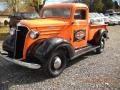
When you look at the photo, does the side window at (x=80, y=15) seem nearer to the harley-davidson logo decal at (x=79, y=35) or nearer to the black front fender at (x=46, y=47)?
the harley-davidson logo decal at (x=79, y=35)

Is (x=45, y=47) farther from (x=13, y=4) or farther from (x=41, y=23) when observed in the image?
(x=13, y=4)

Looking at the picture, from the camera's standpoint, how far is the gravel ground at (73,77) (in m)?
6.85

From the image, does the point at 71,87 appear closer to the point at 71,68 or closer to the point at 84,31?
the point at 71,68

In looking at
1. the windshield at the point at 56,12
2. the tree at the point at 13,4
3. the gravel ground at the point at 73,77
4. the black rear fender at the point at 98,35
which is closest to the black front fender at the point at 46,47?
the gravel ground at the point at 73,77

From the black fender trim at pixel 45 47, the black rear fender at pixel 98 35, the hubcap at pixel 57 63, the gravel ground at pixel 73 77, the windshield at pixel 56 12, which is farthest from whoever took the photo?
the black rear fender at pixel 98 35

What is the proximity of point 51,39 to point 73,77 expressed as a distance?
4.02 ft

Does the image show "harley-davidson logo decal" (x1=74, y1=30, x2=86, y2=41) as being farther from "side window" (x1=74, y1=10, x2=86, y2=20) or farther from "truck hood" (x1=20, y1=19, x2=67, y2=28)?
"truck hood" (x1=20, y1=19, x2=67, y2=28)

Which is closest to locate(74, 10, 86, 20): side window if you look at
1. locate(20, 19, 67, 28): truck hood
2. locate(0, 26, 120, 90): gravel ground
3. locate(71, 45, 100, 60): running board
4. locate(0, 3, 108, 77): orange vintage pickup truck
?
locate(0, 3, 108, 77): orange vintage pickup truck

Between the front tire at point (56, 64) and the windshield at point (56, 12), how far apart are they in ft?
5.16

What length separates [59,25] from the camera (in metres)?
8.39

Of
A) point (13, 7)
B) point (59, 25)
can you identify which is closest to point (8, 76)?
point (59, 25)

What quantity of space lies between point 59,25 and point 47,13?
113 centimetres

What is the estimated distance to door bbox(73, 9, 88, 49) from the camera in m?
8.95

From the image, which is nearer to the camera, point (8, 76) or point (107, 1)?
point (8, 76)
